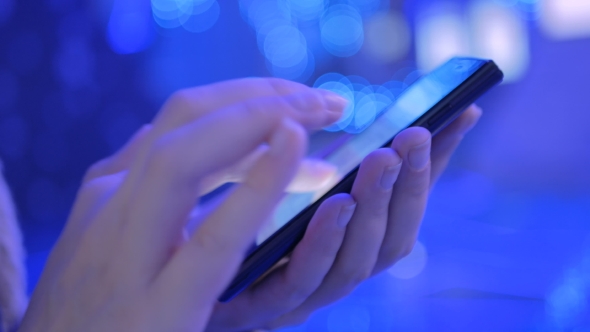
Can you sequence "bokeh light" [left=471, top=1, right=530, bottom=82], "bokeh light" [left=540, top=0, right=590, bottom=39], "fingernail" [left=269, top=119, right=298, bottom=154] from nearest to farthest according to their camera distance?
1. "fingernail" [left=269, top=119, right=298, bottom=154]
2. "bokeh light" [left=540, top=0, right=590, bottom=39]
3. "bokeh light" [left=471, top=1, right=530, bottom=82]

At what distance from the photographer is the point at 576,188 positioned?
135 centimetres

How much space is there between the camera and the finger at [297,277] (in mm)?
322

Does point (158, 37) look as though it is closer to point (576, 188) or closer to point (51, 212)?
point (51, 212)

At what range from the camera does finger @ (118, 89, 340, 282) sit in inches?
7.6

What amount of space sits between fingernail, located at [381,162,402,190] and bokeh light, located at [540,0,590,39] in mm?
1228

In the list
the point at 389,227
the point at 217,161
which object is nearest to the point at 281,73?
the point at 389,227

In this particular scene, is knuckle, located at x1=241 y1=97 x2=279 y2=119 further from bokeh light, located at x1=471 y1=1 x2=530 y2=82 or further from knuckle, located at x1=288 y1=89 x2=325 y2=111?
bokeh light, located at x1=471 y1=1 x2=530 y2=82

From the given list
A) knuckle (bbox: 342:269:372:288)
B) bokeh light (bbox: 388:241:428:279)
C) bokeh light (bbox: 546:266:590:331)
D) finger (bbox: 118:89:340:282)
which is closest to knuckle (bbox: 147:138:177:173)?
finger (bbox: 118:89:340:282)

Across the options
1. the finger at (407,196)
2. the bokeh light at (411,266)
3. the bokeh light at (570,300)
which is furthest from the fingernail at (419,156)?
the bokeh light at (411,266)

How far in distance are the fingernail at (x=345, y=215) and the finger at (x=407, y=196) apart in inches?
1.7

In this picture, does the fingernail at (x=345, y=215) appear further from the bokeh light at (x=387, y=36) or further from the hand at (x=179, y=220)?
the bokeh light at (x=387, y=36)

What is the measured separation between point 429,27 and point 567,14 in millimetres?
373

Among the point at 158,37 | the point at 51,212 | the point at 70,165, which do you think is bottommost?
the point at 51,212

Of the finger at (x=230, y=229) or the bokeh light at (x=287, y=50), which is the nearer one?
the finger at (x=230, y=229)
